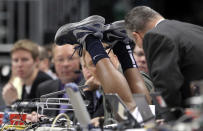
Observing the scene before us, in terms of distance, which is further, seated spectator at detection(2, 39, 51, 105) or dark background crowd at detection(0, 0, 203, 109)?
dark background crowd at detection(0, 0, 203, 109)

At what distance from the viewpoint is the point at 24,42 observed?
7.96m

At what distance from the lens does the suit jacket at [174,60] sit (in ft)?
13.1

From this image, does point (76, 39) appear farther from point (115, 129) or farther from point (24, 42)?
point (24, 42)

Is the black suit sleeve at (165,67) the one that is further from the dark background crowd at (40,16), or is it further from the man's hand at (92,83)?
the dark background crowd at (40,16)

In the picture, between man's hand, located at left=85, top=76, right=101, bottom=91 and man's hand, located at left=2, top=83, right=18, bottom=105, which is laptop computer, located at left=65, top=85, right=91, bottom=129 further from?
man's hand, located at left=2, top=83, right=18, bottom=105

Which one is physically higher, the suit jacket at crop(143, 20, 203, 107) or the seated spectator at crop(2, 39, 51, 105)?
the seated spectator at crop(2, 39, 51, 105)

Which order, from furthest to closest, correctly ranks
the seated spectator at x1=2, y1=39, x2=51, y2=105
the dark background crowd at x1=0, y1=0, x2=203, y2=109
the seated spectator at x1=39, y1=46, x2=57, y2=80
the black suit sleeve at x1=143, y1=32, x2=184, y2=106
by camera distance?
the dark background crowd at x1=0, y1=0, x2=203, y2=109 → the seated spectator at x1=39, y1=46, x2=57, y2=80 → the seated spectator at x1=2, y1=39, x2=51, y2=105 → the black suit sleeve at x1=143, y1=32, x2=184, y2=106

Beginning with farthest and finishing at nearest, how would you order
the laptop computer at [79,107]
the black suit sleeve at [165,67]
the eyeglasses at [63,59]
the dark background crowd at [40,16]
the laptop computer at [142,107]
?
the dark background crowd at [40,16] → the eyeglasses at [63,59] → the black suit sleeve at [165,67] → the laptop computer at [142,107] → the laptop computer at [79,107]

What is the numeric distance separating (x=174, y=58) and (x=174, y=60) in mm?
19

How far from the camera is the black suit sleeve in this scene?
13.0 ft

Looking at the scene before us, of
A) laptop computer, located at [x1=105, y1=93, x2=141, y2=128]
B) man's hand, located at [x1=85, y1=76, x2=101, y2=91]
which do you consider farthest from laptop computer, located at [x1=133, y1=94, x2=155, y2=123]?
man's hand, located at [x1=85, y1=76, x2=101, y2=91]

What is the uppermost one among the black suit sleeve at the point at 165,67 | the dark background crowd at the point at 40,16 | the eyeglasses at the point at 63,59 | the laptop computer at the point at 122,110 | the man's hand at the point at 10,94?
the dark background crowd at the point at 40,16

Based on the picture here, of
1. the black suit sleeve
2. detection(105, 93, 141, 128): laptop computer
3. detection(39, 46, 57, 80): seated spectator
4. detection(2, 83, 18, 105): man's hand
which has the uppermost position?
detection(39, 46, 57, 80): seated spectator

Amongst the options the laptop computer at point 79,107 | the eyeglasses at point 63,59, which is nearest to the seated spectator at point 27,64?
the eyeglasses at point 63,59
